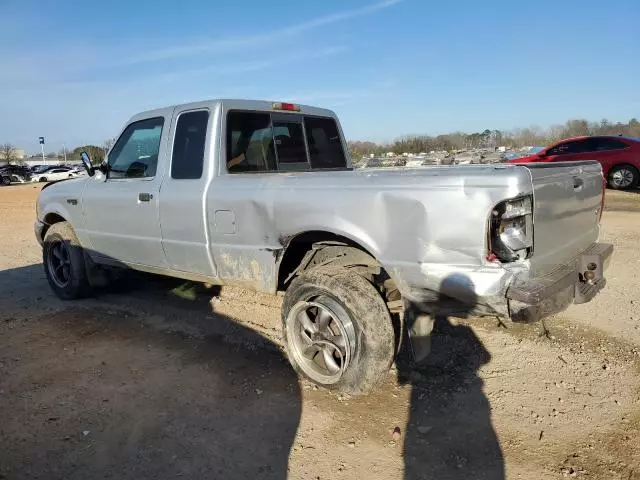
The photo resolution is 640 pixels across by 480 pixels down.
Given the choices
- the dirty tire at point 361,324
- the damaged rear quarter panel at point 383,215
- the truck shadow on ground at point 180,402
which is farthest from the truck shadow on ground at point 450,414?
the dirty tire at point 361,324

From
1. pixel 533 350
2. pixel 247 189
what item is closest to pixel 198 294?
pixel 247 189

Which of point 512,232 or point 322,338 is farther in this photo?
point 322,338

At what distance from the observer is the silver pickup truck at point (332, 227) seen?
2.90m

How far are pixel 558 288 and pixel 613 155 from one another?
13.7 meters

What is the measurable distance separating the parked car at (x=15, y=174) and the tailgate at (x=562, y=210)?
4302 cm

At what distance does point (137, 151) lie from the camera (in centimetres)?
507

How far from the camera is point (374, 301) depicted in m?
3.37

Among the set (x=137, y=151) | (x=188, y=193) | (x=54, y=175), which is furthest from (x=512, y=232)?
(x=54, y=175)

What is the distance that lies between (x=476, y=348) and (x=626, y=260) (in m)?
3.87

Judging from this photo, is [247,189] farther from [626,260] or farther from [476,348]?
[626,260]

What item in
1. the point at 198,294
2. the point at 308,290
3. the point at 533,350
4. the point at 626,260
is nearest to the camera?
the point at 308,290

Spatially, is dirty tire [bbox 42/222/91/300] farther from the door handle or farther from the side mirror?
the door handle

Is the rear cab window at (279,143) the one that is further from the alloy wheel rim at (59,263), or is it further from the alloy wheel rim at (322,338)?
the alloy wheel rim at (59,263)

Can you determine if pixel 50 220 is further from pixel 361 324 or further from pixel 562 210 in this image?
pixel 562 210
